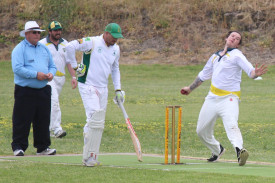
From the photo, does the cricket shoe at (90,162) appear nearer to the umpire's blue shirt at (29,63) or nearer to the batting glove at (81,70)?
the batting glove at (81,70)

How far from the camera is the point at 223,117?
11086 millimetres

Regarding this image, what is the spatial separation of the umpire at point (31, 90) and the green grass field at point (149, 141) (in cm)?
42

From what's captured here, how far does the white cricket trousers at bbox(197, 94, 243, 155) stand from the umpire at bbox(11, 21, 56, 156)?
107 inches

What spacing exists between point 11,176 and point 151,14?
37.3m

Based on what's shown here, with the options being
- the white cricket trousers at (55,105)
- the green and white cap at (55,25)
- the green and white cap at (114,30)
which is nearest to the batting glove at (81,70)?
the green and white cap at (114,30)

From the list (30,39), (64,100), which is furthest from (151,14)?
(30,39)

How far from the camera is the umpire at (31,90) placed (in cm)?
1199

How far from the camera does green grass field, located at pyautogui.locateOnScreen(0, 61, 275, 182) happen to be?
30.2 ft

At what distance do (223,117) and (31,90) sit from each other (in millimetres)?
3363

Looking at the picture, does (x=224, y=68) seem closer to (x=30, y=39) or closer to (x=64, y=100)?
(x=30, y=39)

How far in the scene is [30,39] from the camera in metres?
12.1

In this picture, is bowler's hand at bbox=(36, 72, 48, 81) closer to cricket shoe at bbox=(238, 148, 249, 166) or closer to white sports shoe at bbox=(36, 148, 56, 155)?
white sports shoe at bbox=(36, 148, 56, 155)

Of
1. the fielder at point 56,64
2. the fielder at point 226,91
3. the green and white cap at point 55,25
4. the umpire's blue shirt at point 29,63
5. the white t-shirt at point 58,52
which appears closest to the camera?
the fielder at point 226,91

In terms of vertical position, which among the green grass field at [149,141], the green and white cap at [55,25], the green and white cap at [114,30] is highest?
the green and white cap at [114,30]
